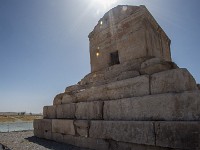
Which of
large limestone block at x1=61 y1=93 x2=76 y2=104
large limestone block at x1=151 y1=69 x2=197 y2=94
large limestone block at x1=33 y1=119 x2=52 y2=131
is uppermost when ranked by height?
large limestone block at x1=151 y1=69 x2=197 y2=94

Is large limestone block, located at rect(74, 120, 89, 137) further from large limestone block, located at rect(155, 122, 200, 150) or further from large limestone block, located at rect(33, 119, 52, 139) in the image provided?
large limestone block, located at rect(155, 122, 200, 150)

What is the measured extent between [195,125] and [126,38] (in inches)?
172

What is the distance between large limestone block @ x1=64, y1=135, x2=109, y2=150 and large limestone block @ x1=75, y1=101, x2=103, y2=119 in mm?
604

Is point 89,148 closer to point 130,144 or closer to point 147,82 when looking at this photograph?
point 130,144

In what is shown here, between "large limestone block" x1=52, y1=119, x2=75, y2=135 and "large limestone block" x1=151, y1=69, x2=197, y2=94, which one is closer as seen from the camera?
"large limestone block" x1=151, y1=69, x2=197, y2=94

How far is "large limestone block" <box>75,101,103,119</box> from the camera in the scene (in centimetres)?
513

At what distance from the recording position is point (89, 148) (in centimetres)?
503

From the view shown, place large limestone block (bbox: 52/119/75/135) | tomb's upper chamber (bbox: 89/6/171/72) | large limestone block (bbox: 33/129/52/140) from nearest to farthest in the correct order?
large limestone block (bbox: 52/119/75/135) → tomb's upper chamber (bbox: 89/6/171/72) → large limestone block (bbox: 33/129/52/140)

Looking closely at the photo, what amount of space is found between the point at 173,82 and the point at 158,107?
0.58 meters

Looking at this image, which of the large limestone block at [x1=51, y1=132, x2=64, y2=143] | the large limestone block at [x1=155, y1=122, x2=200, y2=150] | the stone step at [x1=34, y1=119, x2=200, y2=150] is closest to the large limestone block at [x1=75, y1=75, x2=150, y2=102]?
the stone step at [x1=34, y1=119, x2=200, y2=150]

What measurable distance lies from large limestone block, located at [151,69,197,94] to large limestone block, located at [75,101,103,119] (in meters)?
1.65

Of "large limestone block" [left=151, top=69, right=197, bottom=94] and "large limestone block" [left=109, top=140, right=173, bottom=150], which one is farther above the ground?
"large limestone block" [left=151, top=69, right=197, bottom=94]

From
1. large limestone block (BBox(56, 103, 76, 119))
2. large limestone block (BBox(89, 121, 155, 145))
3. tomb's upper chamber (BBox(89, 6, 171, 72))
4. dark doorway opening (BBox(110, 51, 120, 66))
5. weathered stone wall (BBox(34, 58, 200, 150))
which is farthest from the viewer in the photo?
dark doorway opening (BBox(110, 51, 120, 66))

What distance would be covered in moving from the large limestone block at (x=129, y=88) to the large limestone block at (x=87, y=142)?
1186mm
